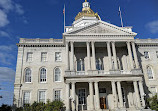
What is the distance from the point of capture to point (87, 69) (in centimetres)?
2938

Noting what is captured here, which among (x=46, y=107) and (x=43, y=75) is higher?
(x=43, y=75)

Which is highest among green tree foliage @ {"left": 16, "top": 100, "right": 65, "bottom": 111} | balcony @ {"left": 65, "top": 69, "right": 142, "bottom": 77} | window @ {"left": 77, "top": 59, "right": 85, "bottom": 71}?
window @ {"left": 77, "top": 59, "right": 85, "bottom": 71}

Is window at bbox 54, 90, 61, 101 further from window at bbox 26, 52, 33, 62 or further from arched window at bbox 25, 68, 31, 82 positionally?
window at bbox 26, 52, 33, 62

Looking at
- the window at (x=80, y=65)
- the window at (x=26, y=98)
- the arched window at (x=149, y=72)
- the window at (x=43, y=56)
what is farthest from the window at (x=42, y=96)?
the arched window at (x=149, y=72)

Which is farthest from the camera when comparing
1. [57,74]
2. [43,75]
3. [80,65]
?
[80,65]

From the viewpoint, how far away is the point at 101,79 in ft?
84.5

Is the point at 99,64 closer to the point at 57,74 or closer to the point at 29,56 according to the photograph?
the point at 57,74

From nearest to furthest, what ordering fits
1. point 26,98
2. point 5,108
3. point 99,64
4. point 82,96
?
point 5,108 < point 26,98 < point 82,96 < point 99,64

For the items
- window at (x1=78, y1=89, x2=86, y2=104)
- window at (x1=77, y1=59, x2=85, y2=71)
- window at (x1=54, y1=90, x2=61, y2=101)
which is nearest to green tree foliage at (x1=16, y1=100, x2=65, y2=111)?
window at (x1=54, y1=90, x2=61, y2=101)

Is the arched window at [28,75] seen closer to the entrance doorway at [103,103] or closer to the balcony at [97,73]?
the balcony at [97,73]

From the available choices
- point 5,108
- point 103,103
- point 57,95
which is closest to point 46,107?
point 57,95

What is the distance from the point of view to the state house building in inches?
1030

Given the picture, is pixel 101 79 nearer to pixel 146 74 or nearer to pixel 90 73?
pixel 90 73

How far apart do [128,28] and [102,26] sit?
5.69 m
